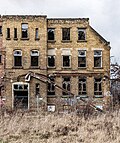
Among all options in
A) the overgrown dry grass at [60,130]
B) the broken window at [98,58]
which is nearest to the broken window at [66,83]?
the broken window at [98,58]

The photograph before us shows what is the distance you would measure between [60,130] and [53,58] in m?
30.8

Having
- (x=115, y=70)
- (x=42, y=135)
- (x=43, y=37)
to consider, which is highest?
(x=43, y=37)

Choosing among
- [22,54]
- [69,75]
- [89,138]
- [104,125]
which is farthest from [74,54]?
[89,138]

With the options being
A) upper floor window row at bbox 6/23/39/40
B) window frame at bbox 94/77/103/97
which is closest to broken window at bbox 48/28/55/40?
upper floor window row at bbox 6/23/39/40

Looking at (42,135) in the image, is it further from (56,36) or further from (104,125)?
(56,36)

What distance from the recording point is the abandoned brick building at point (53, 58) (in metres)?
44.3

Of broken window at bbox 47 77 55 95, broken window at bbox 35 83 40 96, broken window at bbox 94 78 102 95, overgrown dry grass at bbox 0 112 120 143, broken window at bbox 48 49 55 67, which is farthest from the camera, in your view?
broken window at bbox 48 49 55 67

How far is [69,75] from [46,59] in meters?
3.37

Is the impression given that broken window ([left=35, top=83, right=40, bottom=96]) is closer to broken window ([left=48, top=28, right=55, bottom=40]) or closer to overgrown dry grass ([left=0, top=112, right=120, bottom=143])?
broken window ([left=48, top=28, right=55, bottom=40])

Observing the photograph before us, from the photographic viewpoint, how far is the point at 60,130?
15.1 m

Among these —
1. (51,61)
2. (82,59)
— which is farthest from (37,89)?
(82,59)

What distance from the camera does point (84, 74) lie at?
149 feet

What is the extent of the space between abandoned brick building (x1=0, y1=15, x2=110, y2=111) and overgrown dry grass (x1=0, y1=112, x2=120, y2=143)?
26.0 meters

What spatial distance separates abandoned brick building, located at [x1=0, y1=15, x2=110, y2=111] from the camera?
44.3m
